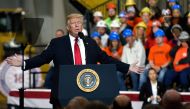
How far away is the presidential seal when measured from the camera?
1038 cm

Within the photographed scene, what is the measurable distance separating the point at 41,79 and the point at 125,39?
2.79 meters

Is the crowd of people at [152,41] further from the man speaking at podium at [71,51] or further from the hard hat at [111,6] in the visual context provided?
the man speaking at podium at [71,51]

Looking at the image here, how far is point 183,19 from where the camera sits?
1894 cm

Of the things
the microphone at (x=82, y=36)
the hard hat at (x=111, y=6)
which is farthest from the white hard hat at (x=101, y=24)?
the microphone at (x=82, y=36)

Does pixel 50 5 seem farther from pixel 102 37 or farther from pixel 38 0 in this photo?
pixel 102 37

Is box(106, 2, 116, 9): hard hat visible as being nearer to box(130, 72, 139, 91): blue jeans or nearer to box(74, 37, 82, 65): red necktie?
box(130, 72, 139, 91): blue jeans

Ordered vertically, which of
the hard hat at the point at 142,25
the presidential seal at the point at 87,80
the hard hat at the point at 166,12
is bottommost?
the presidential seal at the point at 87,80

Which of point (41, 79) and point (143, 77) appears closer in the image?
point (143, 77)

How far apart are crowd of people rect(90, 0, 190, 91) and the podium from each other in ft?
22.3

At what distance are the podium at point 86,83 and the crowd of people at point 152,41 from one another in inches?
267

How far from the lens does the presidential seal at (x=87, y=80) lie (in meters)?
10.4

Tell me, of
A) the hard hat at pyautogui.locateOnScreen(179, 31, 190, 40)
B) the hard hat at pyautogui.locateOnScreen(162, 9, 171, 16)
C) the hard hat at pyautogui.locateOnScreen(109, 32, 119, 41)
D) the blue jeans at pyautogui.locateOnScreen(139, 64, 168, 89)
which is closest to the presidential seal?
the blue jeans at pyautogui.locateOnScreen(139, 64, 168, 89)

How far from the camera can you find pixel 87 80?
34.1 ft

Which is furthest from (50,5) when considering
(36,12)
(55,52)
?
(55,52)
